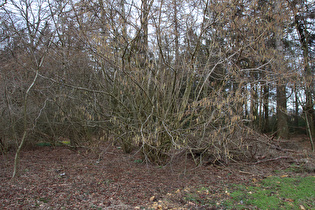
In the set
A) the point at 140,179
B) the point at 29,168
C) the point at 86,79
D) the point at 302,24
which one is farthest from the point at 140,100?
the point at 302,24

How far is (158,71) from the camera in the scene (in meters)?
5.31

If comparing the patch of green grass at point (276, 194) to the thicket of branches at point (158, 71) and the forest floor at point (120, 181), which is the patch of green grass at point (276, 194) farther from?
the thicket of branches at point (158, 71)

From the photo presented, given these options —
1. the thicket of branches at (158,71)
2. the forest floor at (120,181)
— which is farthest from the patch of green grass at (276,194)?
the thicket of branches at (158,71)

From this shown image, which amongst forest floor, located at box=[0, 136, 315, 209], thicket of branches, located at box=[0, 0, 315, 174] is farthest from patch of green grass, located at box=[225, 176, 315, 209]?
thicket of branches, located at box=[0, 0, 315, 174]

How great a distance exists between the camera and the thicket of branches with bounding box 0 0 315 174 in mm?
4555

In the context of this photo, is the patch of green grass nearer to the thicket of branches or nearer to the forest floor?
the forest floor

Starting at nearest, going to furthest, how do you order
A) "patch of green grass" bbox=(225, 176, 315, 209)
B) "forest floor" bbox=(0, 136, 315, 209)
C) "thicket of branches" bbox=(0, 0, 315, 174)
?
"patch of green grass" bbox=(225, 176, 315, 209)
"forest floor" bbox=(0, 136, 315, 209)
"thicket of branches" bbox=(0, 0, 315, 174)

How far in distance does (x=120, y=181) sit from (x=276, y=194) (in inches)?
107

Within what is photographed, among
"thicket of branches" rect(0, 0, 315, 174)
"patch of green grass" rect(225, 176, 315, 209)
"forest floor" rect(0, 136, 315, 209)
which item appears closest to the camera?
"patch of green grass" rect(225, 176, 315, 209)

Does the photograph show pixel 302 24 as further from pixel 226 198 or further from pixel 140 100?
pixel 226 198

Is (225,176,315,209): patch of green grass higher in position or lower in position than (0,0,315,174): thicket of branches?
lower

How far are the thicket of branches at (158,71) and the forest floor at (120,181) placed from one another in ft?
1.54

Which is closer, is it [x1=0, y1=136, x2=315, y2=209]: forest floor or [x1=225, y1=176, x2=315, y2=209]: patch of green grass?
[x1=225, y1=176, x2=315, y2=209]: patch of green grass

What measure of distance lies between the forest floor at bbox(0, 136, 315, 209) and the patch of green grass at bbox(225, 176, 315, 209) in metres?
0.22
